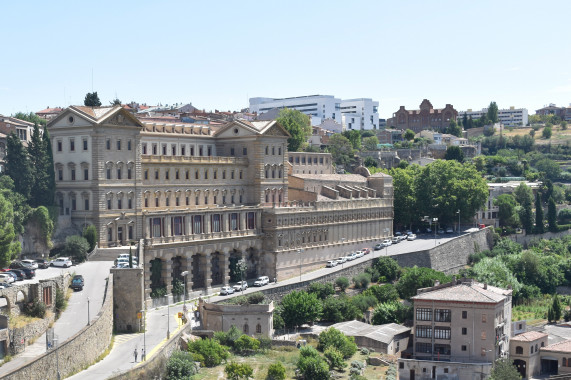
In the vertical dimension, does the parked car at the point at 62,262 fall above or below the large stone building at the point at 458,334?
above

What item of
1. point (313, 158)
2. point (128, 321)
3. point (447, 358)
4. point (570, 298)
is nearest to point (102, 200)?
point (128, 321)

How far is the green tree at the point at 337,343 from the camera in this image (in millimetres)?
70875

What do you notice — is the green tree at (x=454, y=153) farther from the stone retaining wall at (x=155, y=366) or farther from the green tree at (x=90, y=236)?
the stone retaining wall at (x=155, y=366)

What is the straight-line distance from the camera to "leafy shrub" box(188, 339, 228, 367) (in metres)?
64.6

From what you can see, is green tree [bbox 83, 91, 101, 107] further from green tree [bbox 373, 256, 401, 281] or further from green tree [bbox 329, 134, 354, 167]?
green tree [bbox 329, 134, 354, 167]

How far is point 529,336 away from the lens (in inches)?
3022

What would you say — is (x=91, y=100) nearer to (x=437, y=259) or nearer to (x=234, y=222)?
(x=234, y=222)

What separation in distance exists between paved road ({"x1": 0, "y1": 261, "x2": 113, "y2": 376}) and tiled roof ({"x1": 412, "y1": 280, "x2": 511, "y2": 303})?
27044mm

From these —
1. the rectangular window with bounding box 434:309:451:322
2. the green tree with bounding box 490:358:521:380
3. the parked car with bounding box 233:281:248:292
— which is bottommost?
the green tree with bounding box 490:358:521:380

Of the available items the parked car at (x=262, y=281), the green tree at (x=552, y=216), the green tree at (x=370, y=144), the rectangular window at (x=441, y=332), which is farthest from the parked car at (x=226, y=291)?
the green tree at (x=370, y=144)

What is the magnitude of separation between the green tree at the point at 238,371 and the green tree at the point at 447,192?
60685 millimetres

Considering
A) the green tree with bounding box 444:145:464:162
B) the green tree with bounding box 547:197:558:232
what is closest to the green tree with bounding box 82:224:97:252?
the green tree with bounding box 547:197:558:232

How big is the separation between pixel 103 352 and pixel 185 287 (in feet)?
83.7

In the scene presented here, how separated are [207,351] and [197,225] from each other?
24889 mm
